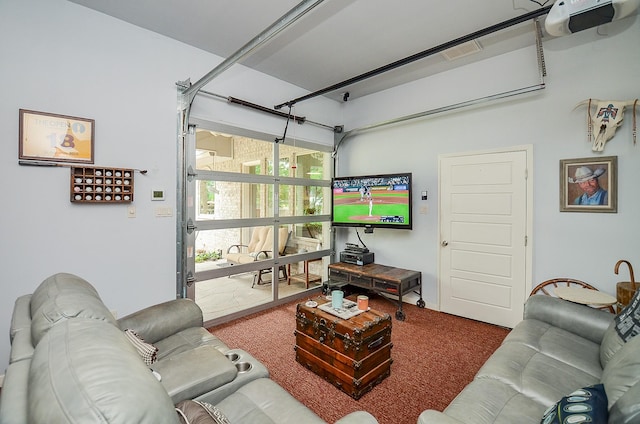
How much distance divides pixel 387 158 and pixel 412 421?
3430 mm

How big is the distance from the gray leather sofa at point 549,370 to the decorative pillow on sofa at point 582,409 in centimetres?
2

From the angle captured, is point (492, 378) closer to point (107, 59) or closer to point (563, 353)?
point (563, 353)

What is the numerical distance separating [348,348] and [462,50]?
3.44 metres

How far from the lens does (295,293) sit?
14.9 feet

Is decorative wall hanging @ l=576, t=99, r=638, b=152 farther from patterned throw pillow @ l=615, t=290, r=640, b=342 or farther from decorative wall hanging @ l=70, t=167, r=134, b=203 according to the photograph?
decorative wall hanging @ l=70, t=167, r=134, b=203

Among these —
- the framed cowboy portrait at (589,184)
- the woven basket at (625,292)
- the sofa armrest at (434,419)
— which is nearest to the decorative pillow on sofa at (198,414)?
the sofa armrest at (434,419)

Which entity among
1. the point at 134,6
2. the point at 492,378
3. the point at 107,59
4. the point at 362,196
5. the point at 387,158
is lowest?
the point at 492,378

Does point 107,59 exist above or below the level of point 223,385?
above

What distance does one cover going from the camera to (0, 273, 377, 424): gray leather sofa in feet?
2.30

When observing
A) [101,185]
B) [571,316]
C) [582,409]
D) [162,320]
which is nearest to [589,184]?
[571,316]

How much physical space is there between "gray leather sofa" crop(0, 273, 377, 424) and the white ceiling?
255 centimetres

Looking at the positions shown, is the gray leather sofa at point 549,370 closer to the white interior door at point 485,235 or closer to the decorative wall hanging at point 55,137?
the white interior door at point 485,235

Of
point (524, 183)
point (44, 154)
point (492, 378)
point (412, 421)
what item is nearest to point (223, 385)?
point (412, 421)

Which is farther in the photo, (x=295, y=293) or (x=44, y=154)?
(x=295, y=293)
